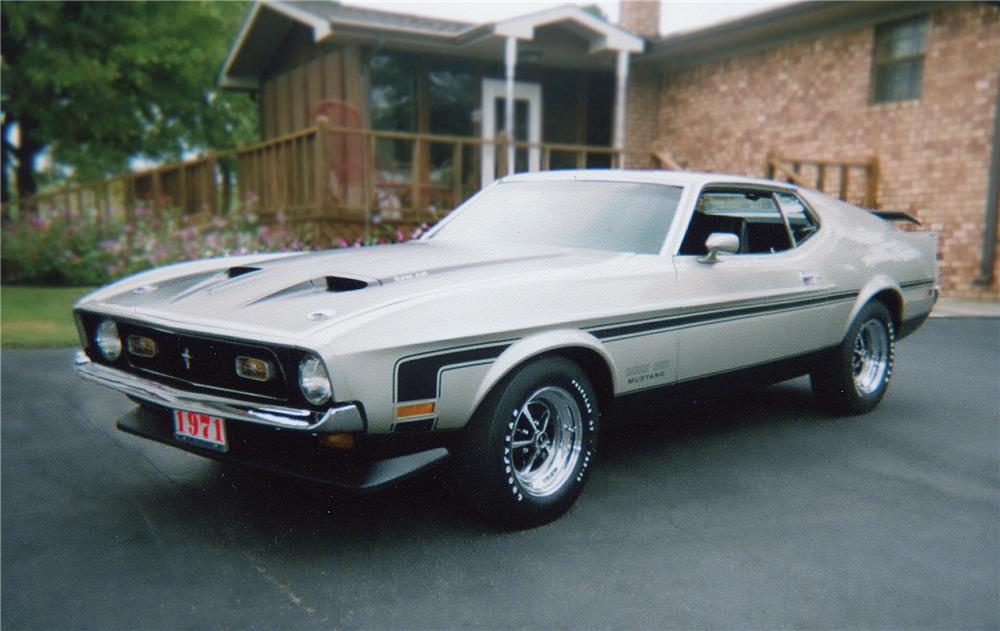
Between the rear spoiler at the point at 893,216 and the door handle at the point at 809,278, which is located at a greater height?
the rear spoiler at the point at 893,216

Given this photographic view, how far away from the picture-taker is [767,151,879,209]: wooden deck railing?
11.6m

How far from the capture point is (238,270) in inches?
147

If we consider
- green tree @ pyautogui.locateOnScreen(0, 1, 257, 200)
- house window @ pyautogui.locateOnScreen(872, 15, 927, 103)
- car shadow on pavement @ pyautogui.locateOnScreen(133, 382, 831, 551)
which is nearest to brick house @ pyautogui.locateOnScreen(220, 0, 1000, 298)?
house window @ pyautogui.locateOnScreen(872, 15, 927, 103)

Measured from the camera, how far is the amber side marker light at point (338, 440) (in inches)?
111

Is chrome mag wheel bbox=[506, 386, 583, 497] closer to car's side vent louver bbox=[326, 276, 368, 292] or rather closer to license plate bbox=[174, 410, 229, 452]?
car's side vent louver bbox=[326, 276, 368, 292]

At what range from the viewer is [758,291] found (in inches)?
169

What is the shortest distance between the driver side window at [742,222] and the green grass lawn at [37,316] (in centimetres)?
530

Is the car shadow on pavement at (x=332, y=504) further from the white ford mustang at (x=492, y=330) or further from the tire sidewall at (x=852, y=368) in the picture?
the tire sidewall at (x=852, y=368)

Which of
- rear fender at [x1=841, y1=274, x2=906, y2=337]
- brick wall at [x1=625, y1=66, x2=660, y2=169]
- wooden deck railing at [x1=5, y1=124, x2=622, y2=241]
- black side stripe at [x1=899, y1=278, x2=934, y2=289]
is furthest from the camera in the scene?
brick wall at [x1=625, y1=66, x2=660, y2=169]

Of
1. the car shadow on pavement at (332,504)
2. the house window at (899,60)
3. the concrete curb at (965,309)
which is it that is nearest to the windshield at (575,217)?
the car shadow on pavement at (332,504)

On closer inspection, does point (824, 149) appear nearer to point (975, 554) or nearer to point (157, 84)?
point (975, 554)

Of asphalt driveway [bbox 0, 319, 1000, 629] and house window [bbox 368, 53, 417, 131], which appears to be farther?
house window [bbox 368, 53, 417, 131]

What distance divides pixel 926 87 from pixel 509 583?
37.0 feet

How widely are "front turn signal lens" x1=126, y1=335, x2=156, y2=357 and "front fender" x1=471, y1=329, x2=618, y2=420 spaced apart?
1.32 m
